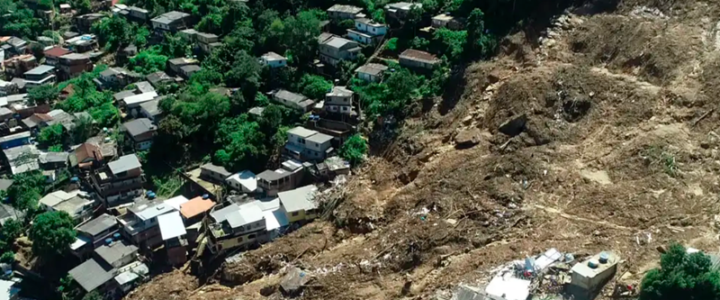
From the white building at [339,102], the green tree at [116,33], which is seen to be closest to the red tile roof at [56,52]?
the green tree at [116,33]

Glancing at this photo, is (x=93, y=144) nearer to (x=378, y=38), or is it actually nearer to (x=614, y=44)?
(x=378, y=38)

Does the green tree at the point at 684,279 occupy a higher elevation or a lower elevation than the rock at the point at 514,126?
higher

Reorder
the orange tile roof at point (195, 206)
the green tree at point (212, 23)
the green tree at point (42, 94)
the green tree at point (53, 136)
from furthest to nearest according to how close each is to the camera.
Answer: the green tree at point (212, 23), the green tree at point (42, 94), the green tree at point (53, 136), the orange tile roof at point (195, 206)

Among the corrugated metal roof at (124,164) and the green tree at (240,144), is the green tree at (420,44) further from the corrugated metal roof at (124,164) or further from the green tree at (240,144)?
the corrugated metal roof at (124,164)

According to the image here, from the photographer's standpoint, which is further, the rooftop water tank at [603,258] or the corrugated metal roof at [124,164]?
the corrugated metal roof at [124,164]

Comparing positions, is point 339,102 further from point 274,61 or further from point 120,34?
point 120,34

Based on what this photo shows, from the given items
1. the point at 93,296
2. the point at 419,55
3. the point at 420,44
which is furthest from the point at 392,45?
the point at 93,296

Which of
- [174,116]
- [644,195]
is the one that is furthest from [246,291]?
[644,195]
